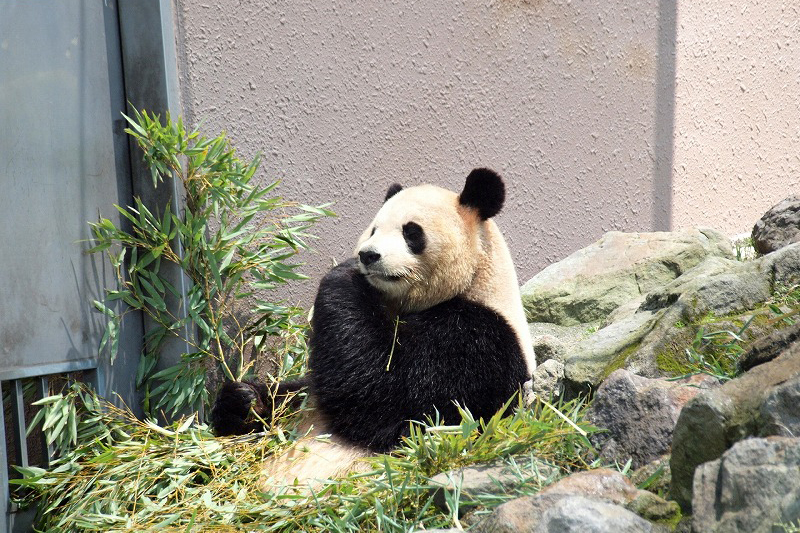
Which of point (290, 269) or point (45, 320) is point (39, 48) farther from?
point (290, 269)

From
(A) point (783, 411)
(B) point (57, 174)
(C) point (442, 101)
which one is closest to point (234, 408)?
(B) point (57, 174)

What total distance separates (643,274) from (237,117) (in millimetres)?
2179

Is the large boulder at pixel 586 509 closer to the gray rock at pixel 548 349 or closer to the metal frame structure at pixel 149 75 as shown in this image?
the gray rock at pixel 548 349

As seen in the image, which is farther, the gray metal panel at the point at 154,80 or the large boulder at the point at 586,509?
the gray metal panel at the point at 154,80

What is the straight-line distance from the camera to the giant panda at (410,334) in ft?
9.30

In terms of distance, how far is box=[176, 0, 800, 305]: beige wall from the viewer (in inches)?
141

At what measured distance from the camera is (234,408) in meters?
3.08

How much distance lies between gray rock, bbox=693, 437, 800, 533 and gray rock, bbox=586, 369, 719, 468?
0.54m

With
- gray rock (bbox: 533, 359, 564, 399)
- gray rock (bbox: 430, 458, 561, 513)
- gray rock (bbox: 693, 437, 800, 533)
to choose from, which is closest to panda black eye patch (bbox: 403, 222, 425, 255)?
gray rock (bbox: 533, 359, 564, 399)

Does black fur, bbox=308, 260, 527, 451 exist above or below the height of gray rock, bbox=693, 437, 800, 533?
below

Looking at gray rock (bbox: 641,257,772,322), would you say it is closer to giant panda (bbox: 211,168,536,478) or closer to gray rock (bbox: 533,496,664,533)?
giant panda (bbox: 211,168,536,478)

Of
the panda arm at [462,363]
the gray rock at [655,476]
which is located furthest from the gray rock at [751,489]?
the panda arm at [462,363]

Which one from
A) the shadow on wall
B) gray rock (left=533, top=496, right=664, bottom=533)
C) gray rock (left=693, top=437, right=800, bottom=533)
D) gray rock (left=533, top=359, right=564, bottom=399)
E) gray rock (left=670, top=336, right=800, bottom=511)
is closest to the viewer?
gray rock (left=693, top=437, right=800, bottom=533)

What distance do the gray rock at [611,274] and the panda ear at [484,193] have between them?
1260mm
